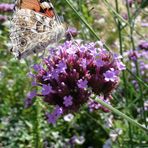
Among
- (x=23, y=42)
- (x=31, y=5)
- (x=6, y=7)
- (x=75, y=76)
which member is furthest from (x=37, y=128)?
(x=6, y=7)

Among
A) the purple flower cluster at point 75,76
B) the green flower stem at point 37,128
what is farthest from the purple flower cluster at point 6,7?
the purple flower cluster at point 75,76

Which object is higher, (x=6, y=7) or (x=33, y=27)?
(x=6, y=7)

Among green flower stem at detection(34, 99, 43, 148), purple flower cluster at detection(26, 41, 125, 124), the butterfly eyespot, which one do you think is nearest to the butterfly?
the butterfly eyespot

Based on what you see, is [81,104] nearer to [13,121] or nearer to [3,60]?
[13,121]

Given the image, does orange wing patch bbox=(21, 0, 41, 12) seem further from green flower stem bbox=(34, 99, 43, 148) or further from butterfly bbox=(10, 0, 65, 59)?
green flower stem bbox=(34, 99, 43, 148)

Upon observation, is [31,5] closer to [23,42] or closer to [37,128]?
[23,42]

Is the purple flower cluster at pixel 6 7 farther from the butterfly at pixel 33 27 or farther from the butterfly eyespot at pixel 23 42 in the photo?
the butterfly eyespot at pixel 23 42
